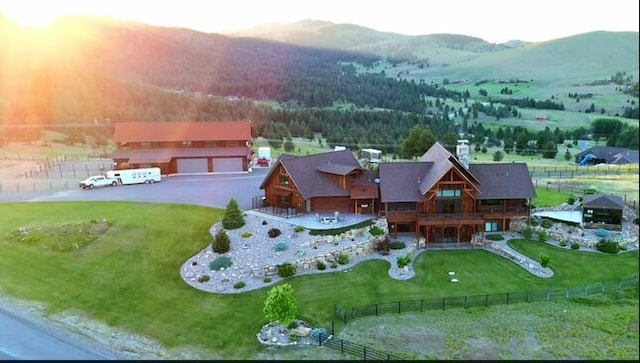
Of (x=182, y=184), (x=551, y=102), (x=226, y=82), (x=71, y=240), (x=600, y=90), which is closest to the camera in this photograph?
(x=71, y=240)

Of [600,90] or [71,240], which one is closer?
[71,240]

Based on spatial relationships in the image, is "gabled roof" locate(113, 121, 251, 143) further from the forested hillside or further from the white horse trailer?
the forested hillside

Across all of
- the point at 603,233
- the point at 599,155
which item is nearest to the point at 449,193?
the point at 603,233

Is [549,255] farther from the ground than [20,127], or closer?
closer

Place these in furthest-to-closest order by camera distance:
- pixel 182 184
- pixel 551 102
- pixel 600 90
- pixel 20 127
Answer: pixel 551 102
pixel 600 90
pixel 20 127
pixel 182 184

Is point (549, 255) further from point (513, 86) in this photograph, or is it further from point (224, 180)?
point (513, 86)

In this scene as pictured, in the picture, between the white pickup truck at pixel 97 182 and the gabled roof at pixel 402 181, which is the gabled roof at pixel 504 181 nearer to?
the gabled roof at pixel 402 181

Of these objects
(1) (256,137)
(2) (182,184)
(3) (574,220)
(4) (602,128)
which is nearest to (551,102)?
(4) (602,128)
